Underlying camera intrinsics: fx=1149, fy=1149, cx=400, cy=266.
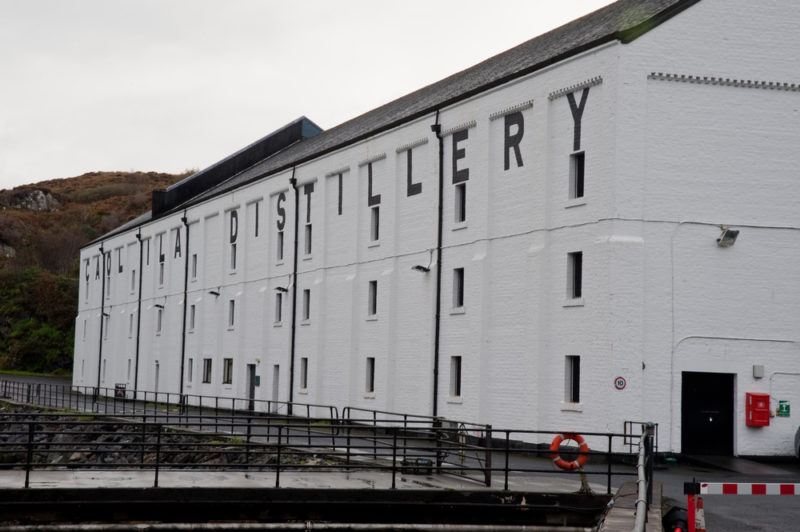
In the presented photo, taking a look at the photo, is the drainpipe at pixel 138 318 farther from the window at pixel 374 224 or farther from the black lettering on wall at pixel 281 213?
the window at pixel 374 224

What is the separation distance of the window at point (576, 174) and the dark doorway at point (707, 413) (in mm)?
5365

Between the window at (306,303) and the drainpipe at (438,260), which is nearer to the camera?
the drainpipe at (438,260)

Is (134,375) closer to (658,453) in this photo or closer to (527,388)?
(527,388)

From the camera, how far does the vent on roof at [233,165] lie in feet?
206

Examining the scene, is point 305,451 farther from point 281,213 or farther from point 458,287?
point 281,213

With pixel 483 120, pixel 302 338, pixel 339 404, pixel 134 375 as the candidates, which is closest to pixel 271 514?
pixel 483 120

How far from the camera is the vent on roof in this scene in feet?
206

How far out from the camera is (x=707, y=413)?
27.7 meters

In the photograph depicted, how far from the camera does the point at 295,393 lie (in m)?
44.6

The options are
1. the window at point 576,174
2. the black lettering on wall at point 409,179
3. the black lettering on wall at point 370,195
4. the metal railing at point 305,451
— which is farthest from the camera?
the black lettering on wall at point 370,195

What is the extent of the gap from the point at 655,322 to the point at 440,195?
9548mm

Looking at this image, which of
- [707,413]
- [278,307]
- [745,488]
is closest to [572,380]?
[707,413]

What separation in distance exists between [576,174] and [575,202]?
925 millimetres

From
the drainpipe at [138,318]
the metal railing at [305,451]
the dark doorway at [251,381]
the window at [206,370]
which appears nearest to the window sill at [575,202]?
the metal railing at [305,451]
